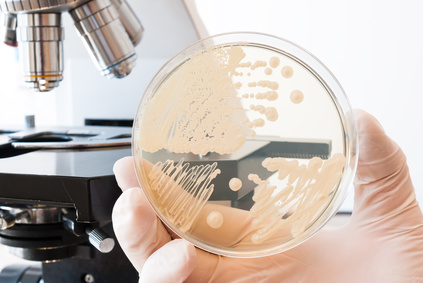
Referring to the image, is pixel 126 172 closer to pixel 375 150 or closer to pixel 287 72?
pixel 287 72

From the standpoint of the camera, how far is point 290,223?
71 centimetres

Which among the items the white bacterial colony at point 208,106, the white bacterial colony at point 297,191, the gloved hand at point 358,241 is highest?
the white bacterial colony at point 208,106

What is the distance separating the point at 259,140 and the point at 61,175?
46 cm

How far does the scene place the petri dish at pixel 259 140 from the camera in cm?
71

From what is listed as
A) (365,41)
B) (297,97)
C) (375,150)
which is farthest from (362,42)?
(297,97)

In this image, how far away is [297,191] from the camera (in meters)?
0.71

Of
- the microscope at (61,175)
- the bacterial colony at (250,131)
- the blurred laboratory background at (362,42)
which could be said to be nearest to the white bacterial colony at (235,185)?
the bacterial colony at (250,131)

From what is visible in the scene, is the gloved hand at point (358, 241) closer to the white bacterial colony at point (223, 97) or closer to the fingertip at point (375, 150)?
the fingertip at point (375, 150)

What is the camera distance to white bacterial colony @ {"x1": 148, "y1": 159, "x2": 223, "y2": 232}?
0.72 meters

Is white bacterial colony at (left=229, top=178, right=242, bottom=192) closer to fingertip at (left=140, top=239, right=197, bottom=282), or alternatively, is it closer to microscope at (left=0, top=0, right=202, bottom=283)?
fingertip at (left=140, top=239, right=197, bottom=282)

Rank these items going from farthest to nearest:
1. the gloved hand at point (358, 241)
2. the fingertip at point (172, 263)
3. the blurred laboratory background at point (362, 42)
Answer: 1. the blurred laboratory background at point (362, 42)
2. the gloved hand at point (358, 241)
3. the fingertip at point (172, 263)

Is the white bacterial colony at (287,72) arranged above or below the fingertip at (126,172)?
above

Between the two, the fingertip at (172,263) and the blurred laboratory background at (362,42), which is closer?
the fingertip at (172,263)

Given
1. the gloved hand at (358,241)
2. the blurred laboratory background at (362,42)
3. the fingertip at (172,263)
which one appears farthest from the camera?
the blurred laboratory background at (362,42)
